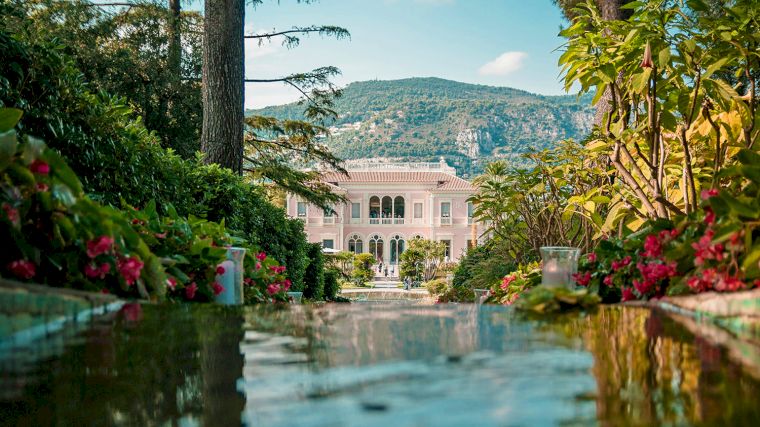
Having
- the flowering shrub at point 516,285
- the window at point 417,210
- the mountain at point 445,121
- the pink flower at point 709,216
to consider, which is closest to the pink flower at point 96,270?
the pink flower at point 709,216

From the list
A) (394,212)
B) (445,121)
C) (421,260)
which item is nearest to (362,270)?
(421,260)

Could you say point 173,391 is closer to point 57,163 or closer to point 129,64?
point 57,163

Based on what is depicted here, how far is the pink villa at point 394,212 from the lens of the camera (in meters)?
38.9

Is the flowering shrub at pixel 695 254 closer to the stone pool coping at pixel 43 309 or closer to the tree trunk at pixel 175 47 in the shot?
the stone pool coping at pixel 43 309

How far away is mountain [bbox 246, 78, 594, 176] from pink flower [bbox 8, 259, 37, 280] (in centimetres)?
6607

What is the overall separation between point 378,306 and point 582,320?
49 cm

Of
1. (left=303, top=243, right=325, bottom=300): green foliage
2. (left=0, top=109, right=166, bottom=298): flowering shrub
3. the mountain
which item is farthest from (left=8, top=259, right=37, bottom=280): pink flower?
the mountain

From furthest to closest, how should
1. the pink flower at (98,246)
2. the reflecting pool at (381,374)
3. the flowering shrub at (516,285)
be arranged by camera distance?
the flowering shrub at (516,285)
the pink flower at (98,246)
the reflecting pool at (381,374)

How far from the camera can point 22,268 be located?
119 cm

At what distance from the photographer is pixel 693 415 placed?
0.64 m

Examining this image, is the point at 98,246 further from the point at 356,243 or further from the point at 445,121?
the point at 445,121

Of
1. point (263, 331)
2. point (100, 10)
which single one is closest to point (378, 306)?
point (263, 331)

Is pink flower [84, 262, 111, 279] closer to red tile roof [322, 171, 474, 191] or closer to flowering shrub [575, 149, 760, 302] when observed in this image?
flowering shrub [575, 149, 760, 302]

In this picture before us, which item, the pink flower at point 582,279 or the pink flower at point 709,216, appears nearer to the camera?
the pink flower at point 709,216
